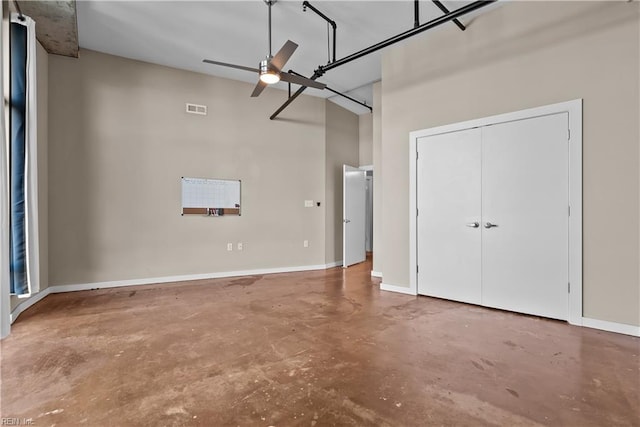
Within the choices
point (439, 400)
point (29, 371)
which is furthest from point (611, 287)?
point (29, 371)

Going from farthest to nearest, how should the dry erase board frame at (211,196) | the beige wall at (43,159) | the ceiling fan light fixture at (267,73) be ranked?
the dry erase board frame at (211,196), the beige wall at (43,159), the ceiling fan light fixture at (267,73)

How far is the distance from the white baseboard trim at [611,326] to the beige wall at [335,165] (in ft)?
13.8

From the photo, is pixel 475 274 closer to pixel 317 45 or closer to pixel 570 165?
pixel 570 165

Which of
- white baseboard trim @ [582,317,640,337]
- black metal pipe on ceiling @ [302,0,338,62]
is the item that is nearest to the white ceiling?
black metal pipe on ceiling @ [302,0,338,62]

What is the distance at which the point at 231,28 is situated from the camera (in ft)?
13.0

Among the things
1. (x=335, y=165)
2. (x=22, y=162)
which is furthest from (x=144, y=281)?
(x=335, y=165)

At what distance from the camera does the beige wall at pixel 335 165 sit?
6.44 metres

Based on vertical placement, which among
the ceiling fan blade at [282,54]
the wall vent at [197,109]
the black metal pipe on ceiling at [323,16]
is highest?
the black metal pipe on ceiling at [323,16]

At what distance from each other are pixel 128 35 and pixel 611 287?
20.9 ft

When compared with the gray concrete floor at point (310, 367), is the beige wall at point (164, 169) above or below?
above

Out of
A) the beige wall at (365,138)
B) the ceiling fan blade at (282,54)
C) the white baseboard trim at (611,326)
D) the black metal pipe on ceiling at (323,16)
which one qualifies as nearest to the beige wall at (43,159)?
the ceiling fan blade at (282,54)

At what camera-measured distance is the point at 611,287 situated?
9.57ft

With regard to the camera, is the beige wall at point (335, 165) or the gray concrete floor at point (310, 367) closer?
the gray concrete floor at point (310, 367)

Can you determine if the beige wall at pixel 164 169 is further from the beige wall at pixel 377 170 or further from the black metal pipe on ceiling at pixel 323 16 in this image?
the black metal pipe on ceiling at pixel 323 16
